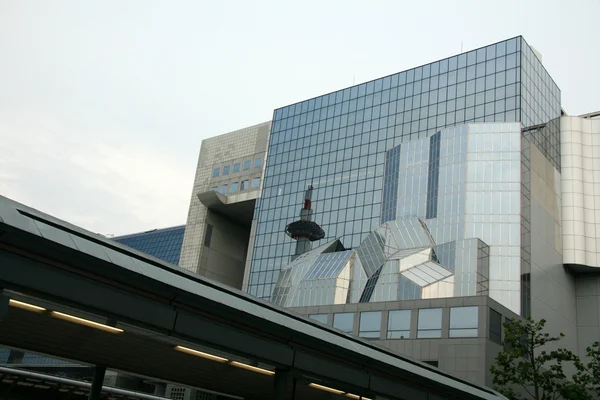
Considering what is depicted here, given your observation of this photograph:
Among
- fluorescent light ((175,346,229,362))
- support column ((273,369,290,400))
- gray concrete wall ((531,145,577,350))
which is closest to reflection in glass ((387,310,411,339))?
gray concrete wall ((531,145,577,350))

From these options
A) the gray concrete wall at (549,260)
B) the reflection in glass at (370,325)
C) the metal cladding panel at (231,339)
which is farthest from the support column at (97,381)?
the gray concrete wall at (549,260)

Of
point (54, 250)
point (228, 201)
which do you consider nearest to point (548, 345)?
point (228, 201)

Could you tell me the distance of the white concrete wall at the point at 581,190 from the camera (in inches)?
3145

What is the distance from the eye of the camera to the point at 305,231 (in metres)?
96.8

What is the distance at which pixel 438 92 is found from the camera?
92500mm

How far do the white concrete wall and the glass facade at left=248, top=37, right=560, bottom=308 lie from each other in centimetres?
490

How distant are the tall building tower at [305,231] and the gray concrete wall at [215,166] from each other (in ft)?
40.4

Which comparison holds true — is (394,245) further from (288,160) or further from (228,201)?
(228,201)

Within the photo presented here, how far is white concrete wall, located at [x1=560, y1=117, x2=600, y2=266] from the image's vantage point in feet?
262

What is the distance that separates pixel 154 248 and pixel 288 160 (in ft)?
338

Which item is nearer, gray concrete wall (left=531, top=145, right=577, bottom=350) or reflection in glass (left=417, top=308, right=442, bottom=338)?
reflection in glass (left=417, top=308, right=442, bottom=338)

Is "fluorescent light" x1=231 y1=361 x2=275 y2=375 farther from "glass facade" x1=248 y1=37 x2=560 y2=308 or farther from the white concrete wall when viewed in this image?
the white concrete wall

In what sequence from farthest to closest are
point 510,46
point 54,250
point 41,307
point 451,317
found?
point 510,46 < point 451,317 < point 41,307 < point 54,250

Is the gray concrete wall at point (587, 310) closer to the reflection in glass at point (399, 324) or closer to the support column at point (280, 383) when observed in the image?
the reflection in glass at point (399, 324)
